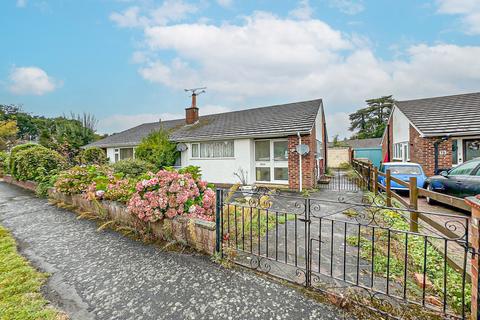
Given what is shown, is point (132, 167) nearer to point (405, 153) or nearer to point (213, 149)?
point (213, 149)

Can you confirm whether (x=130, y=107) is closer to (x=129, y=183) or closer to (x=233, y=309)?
(x=129, y=183)

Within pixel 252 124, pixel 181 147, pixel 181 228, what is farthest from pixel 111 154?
pixel 181 228

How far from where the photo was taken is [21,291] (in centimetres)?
290

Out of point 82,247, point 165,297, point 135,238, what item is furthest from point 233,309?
point 82,247

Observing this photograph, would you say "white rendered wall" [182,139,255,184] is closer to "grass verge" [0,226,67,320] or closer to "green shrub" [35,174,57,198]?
"green shrub" [35,174,57,198]

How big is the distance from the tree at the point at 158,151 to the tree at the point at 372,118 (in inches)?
1788

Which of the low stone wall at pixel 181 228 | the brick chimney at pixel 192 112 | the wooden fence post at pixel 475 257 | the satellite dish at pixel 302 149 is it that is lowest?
the low stone wall at pixel 181 228

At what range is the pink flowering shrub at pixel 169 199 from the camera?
4.12 m

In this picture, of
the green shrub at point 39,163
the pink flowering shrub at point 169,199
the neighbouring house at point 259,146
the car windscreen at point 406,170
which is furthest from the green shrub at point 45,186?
the car windscreen at point 406,170

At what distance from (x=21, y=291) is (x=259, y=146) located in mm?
10188

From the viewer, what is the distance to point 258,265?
333cm

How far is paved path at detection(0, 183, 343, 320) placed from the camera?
2.46m

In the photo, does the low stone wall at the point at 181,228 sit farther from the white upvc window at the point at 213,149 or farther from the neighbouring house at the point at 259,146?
the white upvc window at the point at 213,149

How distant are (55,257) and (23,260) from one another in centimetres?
45
